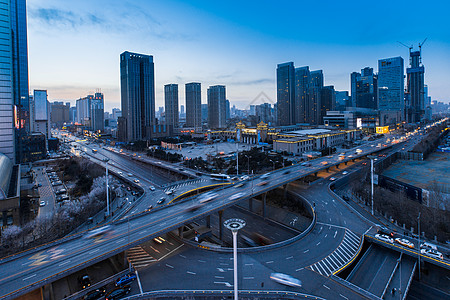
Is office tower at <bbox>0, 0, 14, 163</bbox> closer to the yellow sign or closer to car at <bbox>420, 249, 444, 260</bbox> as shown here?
car at <bbox>420, 249, 444, 260</bbox>

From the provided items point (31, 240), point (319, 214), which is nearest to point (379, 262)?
point (319, 214)

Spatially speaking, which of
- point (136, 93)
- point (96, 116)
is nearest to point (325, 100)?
point (136, 93)

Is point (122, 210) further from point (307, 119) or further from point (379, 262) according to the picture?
point (307, 119)

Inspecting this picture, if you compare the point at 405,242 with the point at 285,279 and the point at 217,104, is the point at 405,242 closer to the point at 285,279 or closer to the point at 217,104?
the point at 285,279

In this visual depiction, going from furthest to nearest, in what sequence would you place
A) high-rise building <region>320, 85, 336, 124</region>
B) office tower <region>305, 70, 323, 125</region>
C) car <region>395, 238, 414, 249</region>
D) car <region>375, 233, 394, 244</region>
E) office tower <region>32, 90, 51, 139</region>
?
high-rise building <region>320, 85, 336, 124</region>, office tower <region>305, 70, 323, 125</region>, office tower <region>32, 90, 51, 139</region>, car <region>375, 233, 394, 244</region>, car <region>395, 238, 414, 249</region>

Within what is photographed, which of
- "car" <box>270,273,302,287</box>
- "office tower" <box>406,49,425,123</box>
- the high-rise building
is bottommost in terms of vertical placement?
"car" <box>270,273,302,287</box>

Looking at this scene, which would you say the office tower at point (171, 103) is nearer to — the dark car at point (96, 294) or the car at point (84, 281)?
the car at point (84, 281)

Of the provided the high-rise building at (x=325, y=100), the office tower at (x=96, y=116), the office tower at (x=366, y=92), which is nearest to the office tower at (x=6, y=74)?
the office tower at (x=96, y=116)

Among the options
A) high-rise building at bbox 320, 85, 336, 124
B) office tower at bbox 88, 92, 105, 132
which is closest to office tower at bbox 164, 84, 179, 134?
office tower at bbox 88, 92, 105, 132
